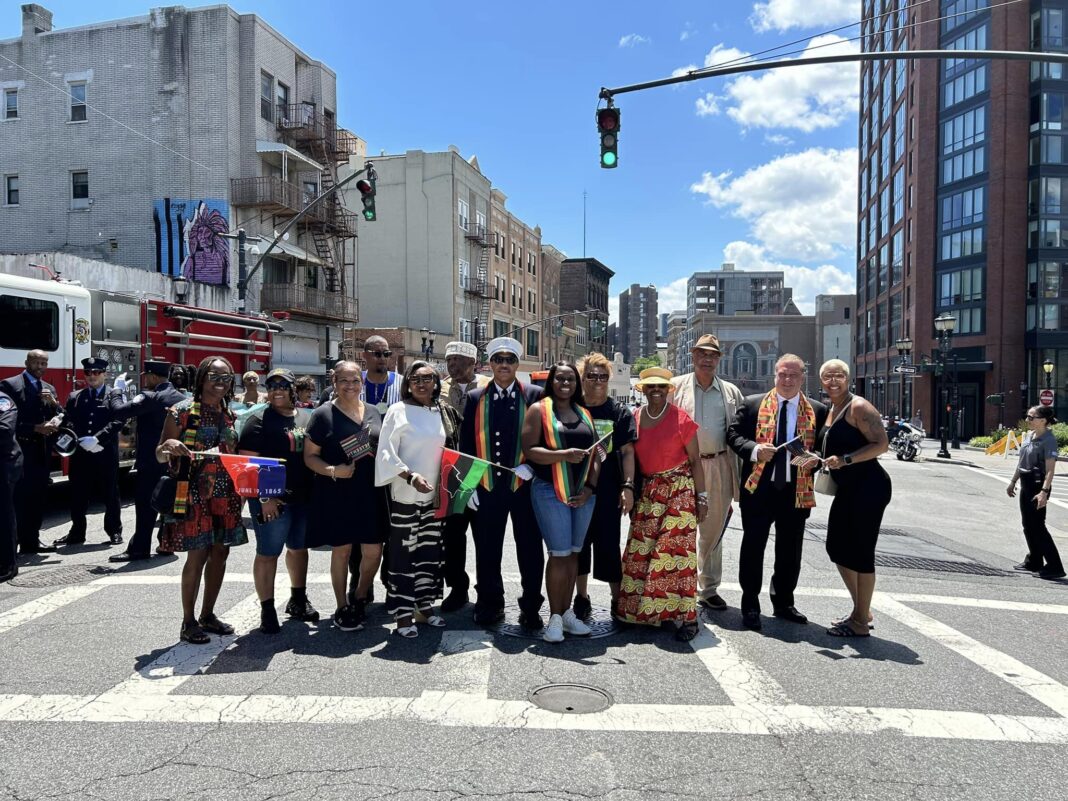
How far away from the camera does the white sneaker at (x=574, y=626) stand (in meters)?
5.34

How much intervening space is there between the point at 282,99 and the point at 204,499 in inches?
1145

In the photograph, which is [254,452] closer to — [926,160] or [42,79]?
[42,79]

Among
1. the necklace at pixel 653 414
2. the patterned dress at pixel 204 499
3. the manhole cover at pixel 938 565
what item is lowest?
the manhole cover at pixel 938 565

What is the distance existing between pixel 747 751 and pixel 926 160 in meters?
51.9

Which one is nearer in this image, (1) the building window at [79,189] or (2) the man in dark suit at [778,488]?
(2) the man in dark suit at [778,488]

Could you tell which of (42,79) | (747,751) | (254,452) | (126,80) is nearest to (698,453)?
(747,751)

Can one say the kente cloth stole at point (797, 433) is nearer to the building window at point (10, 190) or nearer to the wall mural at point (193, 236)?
the wall mural at point (193, 236)

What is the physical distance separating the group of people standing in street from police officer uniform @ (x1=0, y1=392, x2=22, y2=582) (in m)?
2.45

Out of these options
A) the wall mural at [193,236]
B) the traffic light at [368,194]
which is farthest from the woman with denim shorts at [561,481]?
the wall mural at [193,236]

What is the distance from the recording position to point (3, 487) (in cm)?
669

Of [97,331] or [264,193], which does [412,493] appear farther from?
[264,193]

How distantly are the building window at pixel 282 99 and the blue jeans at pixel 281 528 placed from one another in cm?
2834

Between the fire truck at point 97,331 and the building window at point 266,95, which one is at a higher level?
the building window at point 266,95

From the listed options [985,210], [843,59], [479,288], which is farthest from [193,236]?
[985,210]
